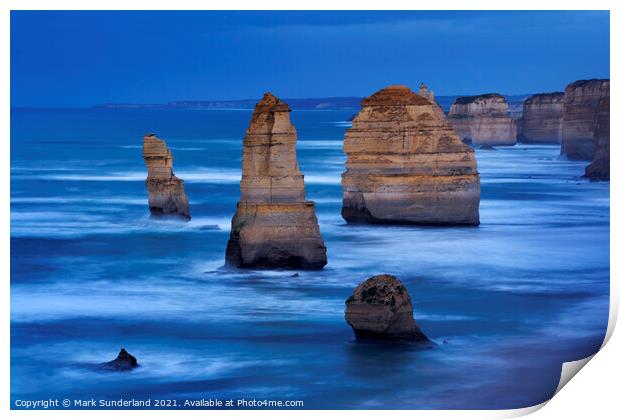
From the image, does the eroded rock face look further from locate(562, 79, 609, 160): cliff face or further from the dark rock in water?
locate(562, 79, 609, 160): cliff face

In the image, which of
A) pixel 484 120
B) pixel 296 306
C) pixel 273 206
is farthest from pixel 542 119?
pixel 296 306

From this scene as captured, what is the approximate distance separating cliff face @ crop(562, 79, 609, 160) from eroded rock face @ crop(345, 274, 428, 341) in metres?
45.3

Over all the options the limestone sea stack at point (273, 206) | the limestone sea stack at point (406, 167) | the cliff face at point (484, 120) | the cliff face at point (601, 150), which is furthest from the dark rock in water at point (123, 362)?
the cliff face at point (484, 120)

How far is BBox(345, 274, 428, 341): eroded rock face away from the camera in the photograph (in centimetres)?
2475

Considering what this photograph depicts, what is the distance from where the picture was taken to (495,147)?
95.8 m

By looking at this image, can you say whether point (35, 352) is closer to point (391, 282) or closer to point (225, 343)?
point (225, 343)

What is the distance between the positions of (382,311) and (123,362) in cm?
427

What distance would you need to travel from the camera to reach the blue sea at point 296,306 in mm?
24344

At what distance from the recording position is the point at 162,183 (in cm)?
4184

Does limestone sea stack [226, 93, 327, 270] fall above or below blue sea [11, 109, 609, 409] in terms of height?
above

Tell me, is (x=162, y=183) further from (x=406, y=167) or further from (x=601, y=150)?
(x=601, y=150)

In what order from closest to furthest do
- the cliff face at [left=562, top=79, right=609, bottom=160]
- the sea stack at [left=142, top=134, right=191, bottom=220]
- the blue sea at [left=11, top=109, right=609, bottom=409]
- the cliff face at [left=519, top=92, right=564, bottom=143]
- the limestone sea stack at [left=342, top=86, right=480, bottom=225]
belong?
1. the blue sea at [left=11, top=109, right=609, bottom=409]
2. the sea stack at [left=142, top=134, right=191, bottom=220]
3. the limestone sea stack at [left=342, top=86, right=480, bottom=225]
4. the cliff face at [left=562, top=79, right=609, bottom=160]
5. the cliff face at [left=519, top=92, right=564, bottom=143]

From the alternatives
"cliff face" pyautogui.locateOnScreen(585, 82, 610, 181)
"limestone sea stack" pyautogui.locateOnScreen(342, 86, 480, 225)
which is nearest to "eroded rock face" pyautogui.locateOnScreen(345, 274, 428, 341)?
"limestone sea stack" pyautogui.locateOnScreen(342, 86, 480, 225)
